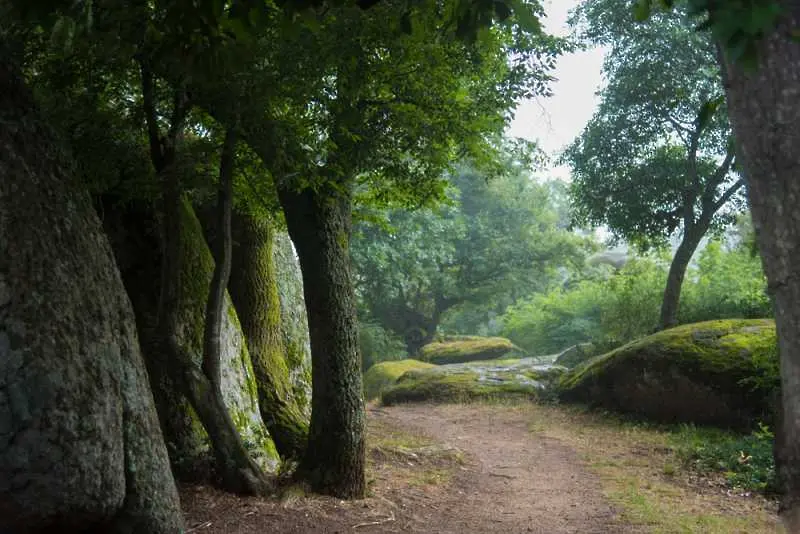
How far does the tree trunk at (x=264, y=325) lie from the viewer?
32.0 feet

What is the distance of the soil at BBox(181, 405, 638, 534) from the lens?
7137 mm

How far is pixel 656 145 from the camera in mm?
18406

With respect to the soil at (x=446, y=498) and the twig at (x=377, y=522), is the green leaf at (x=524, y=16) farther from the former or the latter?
the twig at (x=377, y=522)

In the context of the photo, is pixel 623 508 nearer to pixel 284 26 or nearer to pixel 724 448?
pixel 724 448

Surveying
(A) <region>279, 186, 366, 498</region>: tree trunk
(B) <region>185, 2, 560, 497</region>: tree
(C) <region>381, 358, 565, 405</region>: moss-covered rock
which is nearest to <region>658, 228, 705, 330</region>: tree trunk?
(C) <region>381, 358, 565, 405</region>: moss-covered rock

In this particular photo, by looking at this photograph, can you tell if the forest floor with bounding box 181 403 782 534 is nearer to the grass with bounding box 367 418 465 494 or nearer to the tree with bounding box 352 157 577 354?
the grass with bounding box 367 418 465 494

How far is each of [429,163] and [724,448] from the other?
554cm

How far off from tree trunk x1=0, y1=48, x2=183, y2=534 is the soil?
7.31 ft

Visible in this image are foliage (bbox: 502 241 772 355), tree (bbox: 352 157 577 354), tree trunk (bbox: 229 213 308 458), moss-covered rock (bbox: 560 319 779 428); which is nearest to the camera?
tree trunk (bbox: 229 213 308 458)

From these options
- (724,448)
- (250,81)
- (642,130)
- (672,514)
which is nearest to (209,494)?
(250,81)

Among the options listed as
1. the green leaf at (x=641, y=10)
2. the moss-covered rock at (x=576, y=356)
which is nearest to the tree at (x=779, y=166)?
the green leaf at (x=641, y=10)

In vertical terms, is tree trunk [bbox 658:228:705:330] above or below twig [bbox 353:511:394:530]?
above

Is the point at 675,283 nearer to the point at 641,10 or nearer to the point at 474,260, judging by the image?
the point at 641,10

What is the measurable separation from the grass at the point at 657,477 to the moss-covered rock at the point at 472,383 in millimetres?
3008
